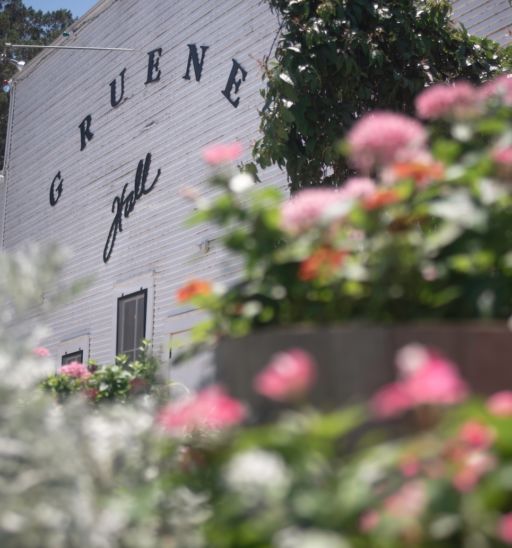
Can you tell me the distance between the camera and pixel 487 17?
8.65 meters

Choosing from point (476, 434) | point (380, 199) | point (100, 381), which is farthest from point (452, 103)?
point (100, 381)

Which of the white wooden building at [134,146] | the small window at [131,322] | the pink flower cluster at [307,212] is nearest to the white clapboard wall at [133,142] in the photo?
the white wooden building at [134,146]

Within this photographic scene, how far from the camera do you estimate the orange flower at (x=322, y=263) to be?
1.79 metres

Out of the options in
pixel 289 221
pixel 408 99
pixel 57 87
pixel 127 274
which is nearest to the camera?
pixel 289 221

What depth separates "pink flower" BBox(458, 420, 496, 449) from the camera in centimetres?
129

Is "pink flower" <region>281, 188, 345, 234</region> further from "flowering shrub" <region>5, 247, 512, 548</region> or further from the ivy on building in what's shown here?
the ivy on building

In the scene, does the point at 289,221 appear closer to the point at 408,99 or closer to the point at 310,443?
the point at 310,443

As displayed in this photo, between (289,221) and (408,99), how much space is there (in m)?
6.53

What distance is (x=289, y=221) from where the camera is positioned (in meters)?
1.85

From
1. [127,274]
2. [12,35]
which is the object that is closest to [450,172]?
[127,274]

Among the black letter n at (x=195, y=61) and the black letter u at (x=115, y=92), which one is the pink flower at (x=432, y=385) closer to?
the black letter n at (x=195, y=61)

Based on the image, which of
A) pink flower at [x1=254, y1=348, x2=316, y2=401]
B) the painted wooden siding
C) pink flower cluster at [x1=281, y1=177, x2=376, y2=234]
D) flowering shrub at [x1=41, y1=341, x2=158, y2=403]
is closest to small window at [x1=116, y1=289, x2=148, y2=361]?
the painted wooden siding

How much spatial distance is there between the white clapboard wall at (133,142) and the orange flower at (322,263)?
27.1 ft

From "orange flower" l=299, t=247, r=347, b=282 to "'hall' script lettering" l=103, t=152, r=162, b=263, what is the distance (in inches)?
430
